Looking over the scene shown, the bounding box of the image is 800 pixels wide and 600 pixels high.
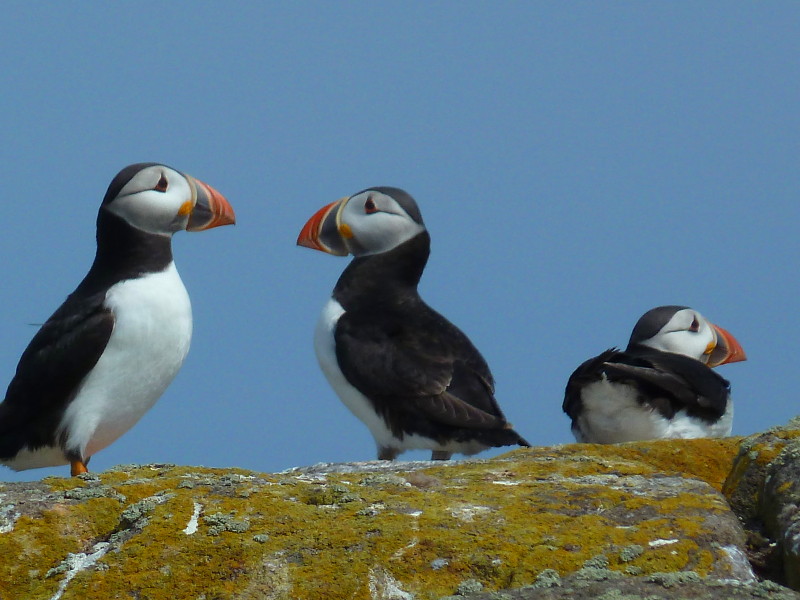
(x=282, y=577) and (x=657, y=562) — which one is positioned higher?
(x=657, y=562)

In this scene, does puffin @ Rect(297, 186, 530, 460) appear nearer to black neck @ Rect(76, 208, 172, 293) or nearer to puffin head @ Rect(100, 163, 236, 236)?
puffin head @ Rect(100, 163, 236, 236)

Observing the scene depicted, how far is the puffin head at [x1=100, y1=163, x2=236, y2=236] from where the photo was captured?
343 inches

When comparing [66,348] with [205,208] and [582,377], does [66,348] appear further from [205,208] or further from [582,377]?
[582,377]

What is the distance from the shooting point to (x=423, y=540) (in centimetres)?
466

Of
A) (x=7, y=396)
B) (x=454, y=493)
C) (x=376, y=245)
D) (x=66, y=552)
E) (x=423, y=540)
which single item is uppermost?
(x=376, y=245)

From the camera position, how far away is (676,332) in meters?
9.95

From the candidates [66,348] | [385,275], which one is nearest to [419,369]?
[385,275]

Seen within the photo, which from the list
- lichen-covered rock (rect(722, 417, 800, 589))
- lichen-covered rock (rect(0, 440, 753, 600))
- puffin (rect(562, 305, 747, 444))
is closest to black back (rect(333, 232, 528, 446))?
puffin (rect(562, 305, 747, 444))

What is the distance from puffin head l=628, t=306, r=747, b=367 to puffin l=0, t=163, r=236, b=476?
150 inches

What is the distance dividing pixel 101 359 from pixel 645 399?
379 centimetres

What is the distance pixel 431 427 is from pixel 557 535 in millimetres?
3682

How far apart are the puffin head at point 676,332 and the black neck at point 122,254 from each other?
3933 millimetres

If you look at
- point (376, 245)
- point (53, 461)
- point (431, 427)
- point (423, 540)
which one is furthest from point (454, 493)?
point (376, 245)

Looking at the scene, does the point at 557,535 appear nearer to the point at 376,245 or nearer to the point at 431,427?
the point at 431,427
